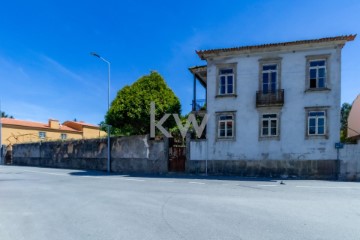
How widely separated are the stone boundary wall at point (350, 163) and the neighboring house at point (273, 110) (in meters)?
0.46

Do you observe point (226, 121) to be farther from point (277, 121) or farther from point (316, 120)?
point (316, 120)

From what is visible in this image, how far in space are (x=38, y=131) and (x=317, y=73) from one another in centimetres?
4043

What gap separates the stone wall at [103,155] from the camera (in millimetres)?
18000

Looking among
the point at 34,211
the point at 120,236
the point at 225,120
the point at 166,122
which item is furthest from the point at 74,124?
the point at 120,236

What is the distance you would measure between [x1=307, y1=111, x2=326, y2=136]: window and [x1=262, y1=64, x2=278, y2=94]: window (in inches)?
117

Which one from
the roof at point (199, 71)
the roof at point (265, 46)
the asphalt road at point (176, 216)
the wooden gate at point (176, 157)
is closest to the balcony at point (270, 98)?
the roof at point (265, 46)

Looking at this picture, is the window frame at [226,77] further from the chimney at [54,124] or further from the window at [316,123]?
the chimney at [54,124]

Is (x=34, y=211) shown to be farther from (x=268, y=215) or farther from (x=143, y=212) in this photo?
(x=268, y=215)

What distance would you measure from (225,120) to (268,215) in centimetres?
1123

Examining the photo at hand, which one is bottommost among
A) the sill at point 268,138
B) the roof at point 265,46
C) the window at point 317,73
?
the sill at point 268,138

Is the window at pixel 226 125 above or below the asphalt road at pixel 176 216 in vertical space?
above

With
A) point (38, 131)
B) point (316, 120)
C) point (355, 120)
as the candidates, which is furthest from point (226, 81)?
point (38, 131)

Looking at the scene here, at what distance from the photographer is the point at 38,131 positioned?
39.2 metres

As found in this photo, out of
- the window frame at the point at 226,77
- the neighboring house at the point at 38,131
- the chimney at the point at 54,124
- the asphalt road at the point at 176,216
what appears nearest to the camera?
the asphalt road at the point at 176,216
